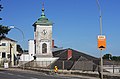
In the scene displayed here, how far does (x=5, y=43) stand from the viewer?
107 metres

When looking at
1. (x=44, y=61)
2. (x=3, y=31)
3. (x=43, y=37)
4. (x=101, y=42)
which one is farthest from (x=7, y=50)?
(x=101, y=42)

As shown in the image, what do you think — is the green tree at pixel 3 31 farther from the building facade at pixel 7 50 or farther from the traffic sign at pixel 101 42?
the building facade at pixel 7 50

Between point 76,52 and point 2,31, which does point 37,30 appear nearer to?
point 76,52

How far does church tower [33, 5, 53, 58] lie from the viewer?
79.0 meters

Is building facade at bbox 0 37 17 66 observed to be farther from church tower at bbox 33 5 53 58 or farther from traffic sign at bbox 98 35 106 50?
traffic sign at bbox 98 35 106 50

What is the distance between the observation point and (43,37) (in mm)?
80375

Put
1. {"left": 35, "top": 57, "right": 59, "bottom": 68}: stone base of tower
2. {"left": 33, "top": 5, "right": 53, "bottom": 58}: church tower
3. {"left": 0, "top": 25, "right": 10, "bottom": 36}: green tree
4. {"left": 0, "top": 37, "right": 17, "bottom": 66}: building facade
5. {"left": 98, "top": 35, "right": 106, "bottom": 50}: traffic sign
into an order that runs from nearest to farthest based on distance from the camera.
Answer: {"left": 98, "top": 35, "right": 106, "bottom": 50}: traffic sign
{"left": 0, "top": 25, "right": 10, "bottom": 36}: green tree
{"left": 35, "top": 57, "right": 59, "bottom": 68}: stone base of tower
{"left": 33, "top": 5, "right": 53, "bottom": 58}: church tower
{"left": 0, "top": 37, "right": 17, "bottom": 66}: building facade

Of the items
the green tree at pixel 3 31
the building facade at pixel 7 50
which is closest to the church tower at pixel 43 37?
the building facade at pixel 7 50

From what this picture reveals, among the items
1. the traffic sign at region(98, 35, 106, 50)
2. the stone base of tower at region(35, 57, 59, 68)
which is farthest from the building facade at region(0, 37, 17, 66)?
the traffic sign at region(98, 35, 106, 50)

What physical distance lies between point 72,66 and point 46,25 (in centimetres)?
2003

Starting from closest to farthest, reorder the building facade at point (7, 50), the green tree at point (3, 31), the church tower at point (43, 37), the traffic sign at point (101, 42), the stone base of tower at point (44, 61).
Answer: the traffic sign at point (101, 42) < the green tree at point (3, 31) < the stone base of tower at point (44, 61) < the church tower at point (43, 37) < the building facade at point (7, 50)

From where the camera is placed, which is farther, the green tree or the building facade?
the building facade

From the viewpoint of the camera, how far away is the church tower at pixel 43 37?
3110 inches

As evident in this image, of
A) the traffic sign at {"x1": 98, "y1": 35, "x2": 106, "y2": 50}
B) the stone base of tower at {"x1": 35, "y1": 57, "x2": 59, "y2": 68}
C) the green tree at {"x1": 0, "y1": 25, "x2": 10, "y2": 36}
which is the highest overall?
the green tree at {"x1": 0, "y1": 25, "x2": 10, "y2": 36}
